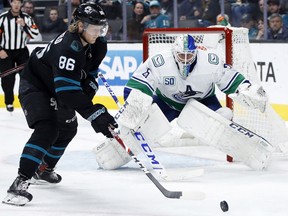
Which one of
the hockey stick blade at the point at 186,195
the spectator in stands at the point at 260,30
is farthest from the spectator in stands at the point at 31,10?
the hockey stick blade at the point at 186,195

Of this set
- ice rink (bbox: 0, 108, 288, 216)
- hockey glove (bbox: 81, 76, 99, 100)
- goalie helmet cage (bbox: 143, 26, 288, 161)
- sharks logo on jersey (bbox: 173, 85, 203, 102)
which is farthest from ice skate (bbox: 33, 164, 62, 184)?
goalie helmet cage (bbox: 143, 26, 288, 161)

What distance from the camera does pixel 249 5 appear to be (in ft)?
25.4

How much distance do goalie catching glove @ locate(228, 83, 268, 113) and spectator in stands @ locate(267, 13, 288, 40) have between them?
2.53m

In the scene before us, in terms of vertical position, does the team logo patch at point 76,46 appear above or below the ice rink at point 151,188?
above

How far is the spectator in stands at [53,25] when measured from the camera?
8.88 meters

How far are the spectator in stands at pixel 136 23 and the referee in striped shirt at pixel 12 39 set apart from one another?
917mm

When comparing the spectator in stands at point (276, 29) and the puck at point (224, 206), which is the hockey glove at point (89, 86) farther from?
the spectator in stands at point (276, 29)

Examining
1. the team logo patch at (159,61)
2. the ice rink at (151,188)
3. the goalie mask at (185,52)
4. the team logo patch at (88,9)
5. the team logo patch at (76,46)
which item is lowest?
the ice rink at (151,188)

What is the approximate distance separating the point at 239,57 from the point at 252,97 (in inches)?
28.5

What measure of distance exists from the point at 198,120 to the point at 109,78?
3.34m

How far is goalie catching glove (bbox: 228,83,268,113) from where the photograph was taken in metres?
4.93

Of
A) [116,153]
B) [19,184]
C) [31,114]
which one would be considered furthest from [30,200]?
[116,153]

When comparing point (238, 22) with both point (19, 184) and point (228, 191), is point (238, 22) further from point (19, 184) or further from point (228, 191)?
point (19, 184)

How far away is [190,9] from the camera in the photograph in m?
8.16
